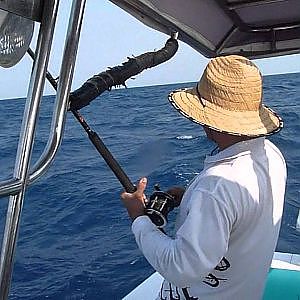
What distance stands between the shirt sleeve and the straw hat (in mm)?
129

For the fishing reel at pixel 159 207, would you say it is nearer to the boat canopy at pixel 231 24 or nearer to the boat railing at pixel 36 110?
the boat railing at pixel 36 110

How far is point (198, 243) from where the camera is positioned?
769mm

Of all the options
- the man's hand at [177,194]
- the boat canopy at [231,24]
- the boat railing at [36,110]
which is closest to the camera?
the boat railing at [36,110]

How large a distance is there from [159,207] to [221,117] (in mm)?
184

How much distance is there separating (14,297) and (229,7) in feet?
8.59

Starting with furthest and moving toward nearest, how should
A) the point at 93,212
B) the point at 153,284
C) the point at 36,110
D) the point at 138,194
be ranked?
1. the point at 93,212
2. the point at 153,284
3. the point at 138,194
4. the point at 36,110

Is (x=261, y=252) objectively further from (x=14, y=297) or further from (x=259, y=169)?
(x=14, y=297)

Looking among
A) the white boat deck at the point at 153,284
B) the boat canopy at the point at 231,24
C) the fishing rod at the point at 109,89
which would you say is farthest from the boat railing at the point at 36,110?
the white boat deck at the point at 153,284

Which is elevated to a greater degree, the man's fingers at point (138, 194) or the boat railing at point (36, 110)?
the boat railing at point (36, 110)

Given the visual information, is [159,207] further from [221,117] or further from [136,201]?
[221,117]

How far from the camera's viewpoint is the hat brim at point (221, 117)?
0.83 metres

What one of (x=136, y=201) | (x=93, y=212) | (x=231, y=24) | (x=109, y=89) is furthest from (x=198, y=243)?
(x=93, y=212)

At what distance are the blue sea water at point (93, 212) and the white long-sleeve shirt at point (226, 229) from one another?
0.66 metres

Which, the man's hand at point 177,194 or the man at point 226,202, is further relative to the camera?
the man's hand at point 177,194
